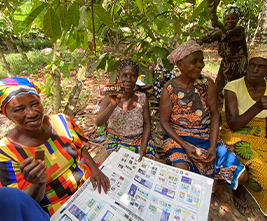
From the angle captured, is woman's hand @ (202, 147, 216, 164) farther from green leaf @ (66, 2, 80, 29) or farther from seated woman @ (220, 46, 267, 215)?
green leaf @ (66, 2, 80, 29)

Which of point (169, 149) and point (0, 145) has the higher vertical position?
point (0, 145)

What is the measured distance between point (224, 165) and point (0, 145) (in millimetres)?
1940

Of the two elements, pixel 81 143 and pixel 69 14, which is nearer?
pixel 69 14

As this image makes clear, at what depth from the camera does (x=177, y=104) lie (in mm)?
1796

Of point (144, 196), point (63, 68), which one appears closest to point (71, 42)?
point (63, 68)

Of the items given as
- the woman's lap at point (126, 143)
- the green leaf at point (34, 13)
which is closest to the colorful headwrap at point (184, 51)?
the woman's lap at point (126, 143)

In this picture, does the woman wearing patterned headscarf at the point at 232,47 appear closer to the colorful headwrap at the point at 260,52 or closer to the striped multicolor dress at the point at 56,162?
the colorful headwrap at the point at 260,52

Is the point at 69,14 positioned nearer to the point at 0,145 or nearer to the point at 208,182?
the point at 0,145

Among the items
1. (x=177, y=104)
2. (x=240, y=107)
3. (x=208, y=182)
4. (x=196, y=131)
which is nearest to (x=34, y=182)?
(x=208, y=182)

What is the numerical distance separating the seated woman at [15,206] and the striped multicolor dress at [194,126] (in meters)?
1.27

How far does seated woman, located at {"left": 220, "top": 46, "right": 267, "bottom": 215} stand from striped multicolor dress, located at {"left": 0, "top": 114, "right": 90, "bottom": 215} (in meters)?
1.60

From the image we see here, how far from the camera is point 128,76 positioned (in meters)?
1.73

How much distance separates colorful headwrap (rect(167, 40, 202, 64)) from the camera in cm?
161

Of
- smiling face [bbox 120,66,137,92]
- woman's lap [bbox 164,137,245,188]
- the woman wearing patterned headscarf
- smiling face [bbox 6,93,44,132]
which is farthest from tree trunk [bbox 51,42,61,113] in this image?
the woman wearing patterned headscarf
